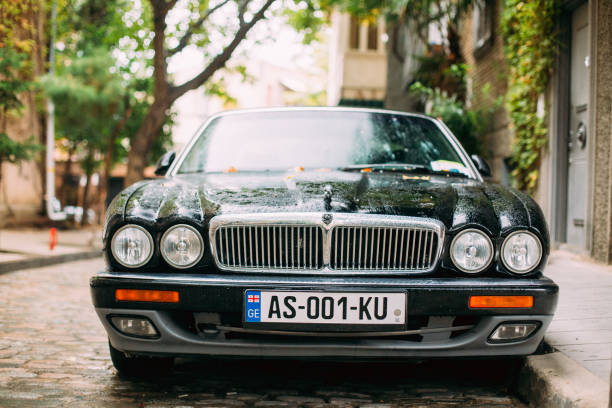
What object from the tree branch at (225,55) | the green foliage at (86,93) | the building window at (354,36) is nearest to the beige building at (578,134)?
the tree branch at (225,55)

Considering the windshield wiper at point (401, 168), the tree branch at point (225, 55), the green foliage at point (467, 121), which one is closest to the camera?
the windshield wiper at point (401, 168)

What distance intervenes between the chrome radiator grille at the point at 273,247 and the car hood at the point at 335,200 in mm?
99

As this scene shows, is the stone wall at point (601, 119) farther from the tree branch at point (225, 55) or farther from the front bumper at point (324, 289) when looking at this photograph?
the tree branch at point (225, 55)

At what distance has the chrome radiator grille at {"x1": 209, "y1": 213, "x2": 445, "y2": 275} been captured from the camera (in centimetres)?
333

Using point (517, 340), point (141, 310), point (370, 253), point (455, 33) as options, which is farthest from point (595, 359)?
point (455, 33)

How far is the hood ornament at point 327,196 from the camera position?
3413mm

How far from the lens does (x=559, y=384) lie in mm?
3291

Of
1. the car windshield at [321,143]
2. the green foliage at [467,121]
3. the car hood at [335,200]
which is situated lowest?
the car hood at [335,200]

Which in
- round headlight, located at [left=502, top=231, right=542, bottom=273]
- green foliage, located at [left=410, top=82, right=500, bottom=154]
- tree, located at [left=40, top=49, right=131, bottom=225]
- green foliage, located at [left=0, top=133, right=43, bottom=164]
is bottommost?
round headlight, located at [left=502, top=231, right=542, bottom=273]

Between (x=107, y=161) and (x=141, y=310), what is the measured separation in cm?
1999

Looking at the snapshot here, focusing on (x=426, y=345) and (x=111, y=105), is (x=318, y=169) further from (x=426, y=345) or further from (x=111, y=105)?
(x=111, y=105)

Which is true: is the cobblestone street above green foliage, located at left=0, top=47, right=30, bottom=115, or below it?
below

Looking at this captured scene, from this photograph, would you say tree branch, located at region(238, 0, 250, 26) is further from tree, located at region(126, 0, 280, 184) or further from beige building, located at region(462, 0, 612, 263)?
beige building, located at region(462, 0, 612, 263)

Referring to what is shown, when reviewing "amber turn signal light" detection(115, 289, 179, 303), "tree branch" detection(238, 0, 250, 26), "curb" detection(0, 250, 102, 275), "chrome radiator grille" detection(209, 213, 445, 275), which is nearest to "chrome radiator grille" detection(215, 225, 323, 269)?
"chrome radiator grille" detection(209, 213, 445, 275)
